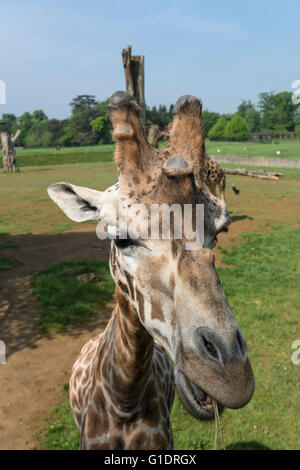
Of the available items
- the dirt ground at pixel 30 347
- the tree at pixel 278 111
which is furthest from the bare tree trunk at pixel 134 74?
the tree at pixel 278 111

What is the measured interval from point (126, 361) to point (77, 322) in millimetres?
5623

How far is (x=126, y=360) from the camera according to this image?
2.51 metres

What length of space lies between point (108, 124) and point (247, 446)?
2512 inches

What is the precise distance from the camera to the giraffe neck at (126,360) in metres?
2.43

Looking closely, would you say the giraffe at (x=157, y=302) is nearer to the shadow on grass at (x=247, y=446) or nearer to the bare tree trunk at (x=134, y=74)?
the shadow on grass at (x=247, y=446)

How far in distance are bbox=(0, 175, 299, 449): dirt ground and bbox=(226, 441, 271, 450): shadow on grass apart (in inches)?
109

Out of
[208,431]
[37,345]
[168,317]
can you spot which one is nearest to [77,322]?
[37,345]

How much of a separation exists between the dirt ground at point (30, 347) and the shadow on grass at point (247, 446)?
277 cm

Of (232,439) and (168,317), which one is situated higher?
(168,317)

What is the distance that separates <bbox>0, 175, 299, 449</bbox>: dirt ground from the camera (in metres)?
5.32

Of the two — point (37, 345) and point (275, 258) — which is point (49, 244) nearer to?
point (37, 345)

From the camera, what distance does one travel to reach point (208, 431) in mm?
5055
